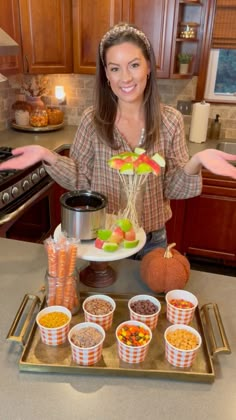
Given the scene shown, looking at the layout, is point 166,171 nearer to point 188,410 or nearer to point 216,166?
point 216,166

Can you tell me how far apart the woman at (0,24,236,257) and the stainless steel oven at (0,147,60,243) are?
2.51ft

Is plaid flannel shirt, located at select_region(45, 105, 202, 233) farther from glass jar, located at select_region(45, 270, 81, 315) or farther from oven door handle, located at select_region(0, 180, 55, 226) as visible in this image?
oven door handle, located at select_region(0, 180, 55, 226)

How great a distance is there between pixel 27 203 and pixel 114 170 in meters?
0.99

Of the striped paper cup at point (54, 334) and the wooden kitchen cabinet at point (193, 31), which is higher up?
the wooden kitchen cabinet at point (193, 31)

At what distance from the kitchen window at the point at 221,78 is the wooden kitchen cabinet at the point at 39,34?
1122 millimetres

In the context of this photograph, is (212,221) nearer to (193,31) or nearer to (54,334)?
(193,31)

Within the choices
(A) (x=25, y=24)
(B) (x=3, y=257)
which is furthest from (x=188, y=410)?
(A) (x=25, y=24)

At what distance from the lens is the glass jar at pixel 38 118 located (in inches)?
116

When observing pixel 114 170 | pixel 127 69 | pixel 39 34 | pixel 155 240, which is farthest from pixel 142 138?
pixel 39 34

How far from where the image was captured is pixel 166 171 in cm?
148

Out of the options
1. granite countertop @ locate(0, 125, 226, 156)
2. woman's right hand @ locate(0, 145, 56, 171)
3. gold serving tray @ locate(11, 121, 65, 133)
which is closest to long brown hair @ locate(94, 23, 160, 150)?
woman's right hand @ locate(0, 145, 56, 171)

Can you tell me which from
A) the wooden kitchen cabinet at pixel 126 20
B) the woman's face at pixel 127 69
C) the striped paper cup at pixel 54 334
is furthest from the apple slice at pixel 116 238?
the wooden kitchen cabinet at pixel 126 20

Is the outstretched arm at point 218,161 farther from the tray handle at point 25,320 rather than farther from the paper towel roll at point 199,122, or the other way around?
the paper towel roll at point 199,122

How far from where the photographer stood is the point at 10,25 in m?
2.38
